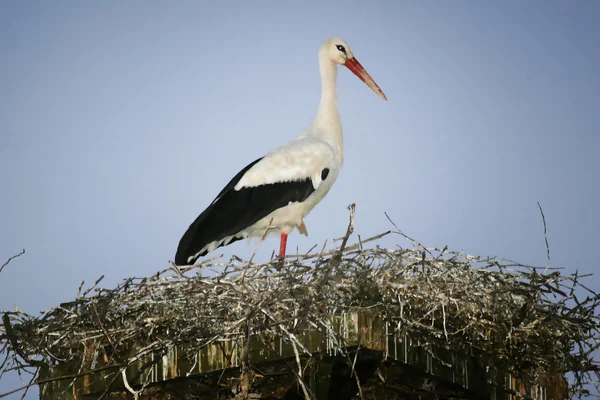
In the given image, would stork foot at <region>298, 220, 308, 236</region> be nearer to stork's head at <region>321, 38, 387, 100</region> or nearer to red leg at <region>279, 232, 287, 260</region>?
red leg at <region>279, 232, 287, 260</region>

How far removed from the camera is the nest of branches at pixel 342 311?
322 centimetres

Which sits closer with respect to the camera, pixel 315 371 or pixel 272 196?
pixel 315 371

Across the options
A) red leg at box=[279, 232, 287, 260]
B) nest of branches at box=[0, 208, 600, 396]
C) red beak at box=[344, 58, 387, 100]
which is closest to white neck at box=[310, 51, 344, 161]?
red beak at box=[344, 58, 387, 100]

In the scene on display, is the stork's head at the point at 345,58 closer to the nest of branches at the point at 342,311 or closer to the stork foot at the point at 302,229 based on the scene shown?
the stork foot at the point at 302,229

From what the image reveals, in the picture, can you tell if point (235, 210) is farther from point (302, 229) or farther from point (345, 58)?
point (345, 58)

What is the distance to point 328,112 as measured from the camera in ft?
21.2

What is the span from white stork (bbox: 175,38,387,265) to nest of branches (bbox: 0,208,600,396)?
1749 millimetres

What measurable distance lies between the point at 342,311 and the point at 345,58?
13.4 ft

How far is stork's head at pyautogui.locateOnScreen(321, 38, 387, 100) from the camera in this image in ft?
22.6

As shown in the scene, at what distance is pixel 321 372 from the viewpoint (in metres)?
3.35

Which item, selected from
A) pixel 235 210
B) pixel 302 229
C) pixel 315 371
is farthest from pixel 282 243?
pixel 315 371

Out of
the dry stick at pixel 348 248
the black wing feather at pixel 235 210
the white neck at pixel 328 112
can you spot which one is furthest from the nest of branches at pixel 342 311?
the white neck at pixel 328 112

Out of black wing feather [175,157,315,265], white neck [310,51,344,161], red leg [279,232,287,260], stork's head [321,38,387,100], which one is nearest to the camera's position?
black wing feather [175,157,315,265]

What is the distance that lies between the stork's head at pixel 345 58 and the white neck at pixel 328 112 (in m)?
0.06
